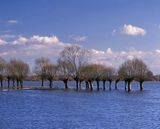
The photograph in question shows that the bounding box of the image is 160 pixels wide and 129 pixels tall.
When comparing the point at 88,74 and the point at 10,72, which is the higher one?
the point at 10,72

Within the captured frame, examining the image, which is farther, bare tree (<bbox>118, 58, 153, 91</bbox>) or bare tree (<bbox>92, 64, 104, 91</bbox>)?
bare tree (<bbox>92, 64, 104, 91</bbox>)

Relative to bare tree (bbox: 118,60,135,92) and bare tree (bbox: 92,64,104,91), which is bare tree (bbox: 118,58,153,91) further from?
bare tree (bbox: 92,64,104,91)

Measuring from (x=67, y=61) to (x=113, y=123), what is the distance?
109836 mm

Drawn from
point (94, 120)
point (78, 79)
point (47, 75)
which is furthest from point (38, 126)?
point (47, 75)

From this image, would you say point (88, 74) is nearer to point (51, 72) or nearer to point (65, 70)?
point (65, 70)

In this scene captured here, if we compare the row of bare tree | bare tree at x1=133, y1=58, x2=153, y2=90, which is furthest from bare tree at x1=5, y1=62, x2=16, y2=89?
bare tree at x1=133, y1=58, x2=153, y2=90

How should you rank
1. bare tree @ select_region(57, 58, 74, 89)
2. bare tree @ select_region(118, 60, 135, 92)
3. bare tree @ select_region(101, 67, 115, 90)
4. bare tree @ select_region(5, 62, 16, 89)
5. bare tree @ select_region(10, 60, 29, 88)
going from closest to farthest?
bare tree @ select_region(118, 60, 135, 92), bare tree @ select_region(57, 58, 74, 89), bare tree @ select_region(101, 67, 115, 90), bare tree @ select_region(10, 60, 29, 88), bare tree @ select_region(5, 62, 16, 89)

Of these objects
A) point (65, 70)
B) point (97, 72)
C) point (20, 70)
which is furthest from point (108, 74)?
point (20, 70)

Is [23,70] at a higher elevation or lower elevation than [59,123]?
higher

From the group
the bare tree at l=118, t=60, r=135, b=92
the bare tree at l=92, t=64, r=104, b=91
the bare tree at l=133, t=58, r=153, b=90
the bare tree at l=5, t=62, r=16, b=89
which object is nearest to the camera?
the bare tree at l=118, t=60, r=135, b=92

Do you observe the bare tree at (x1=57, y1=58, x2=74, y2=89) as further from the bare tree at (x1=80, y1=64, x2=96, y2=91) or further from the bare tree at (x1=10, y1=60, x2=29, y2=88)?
the bare tree at (x1=10, y1=60, x2=29, y2=88)

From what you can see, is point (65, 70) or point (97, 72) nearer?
point (65, 70)

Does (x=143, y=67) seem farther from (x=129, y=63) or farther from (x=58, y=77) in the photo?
(x=58, y=77)

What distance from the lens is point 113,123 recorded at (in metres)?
43.2
